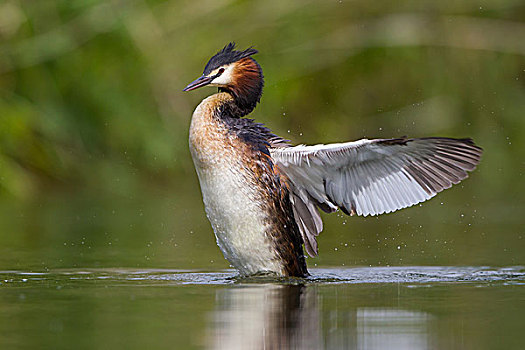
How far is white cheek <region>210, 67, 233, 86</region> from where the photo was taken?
682 centimetres

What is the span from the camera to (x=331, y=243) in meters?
8.09

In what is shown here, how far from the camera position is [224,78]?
22.4 feet

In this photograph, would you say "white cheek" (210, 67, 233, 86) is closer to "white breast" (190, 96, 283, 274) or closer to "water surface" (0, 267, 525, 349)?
"white breast" (190, 96, 283, 274)

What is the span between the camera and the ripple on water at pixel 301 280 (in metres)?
5.82

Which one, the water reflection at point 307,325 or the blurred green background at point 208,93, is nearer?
the water reflection at point 307,325

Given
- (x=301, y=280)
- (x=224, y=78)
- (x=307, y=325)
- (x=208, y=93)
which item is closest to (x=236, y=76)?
(x=224, y=78)

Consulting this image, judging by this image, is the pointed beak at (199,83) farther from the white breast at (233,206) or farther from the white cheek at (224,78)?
the white breast at (233,206)

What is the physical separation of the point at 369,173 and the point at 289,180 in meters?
0.50

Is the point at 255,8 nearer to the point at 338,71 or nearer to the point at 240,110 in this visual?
the point at 338,71

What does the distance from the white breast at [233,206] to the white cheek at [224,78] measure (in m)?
0.53

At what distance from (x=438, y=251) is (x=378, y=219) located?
108 inches

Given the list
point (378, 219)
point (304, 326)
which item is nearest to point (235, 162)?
point (304, 326)

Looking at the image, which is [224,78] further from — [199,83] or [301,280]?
[301,280]

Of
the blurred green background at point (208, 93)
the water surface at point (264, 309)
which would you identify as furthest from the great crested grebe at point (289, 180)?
the blurred green background at point (208, 93)
